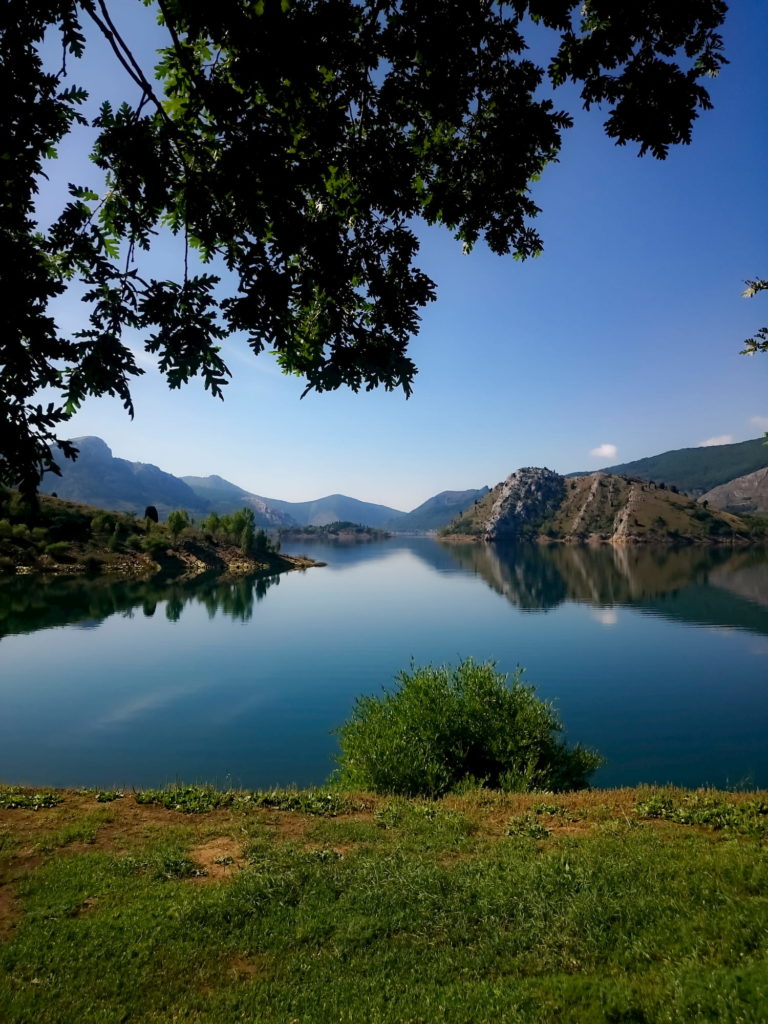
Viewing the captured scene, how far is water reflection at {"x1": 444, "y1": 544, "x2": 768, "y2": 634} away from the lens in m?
89.1

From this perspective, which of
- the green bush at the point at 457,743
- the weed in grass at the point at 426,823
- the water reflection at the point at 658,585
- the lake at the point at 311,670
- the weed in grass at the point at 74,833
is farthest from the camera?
the water reflection at the point at 658,585

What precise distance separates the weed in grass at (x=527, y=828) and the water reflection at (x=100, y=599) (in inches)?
2926

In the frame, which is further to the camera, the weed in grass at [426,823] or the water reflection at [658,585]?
the water reflection at [658,585]

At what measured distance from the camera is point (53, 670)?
171 ft

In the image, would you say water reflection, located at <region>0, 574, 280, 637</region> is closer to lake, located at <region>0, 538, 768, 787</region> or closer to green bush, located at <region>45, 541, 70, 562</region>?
lake, located at <region>0, 538, 768, 787</region>

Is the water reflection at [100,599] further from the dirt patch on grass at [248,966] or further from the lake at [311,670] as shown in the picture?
the dirt patch on grass at [248,966]

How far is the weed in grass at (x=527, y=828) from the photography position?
13.3m

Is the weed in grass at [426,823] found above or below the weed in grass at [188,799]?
above

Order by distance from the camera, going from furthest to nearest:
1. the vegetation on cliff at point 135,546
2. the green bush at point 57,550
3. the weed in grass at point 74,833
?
the green bush at point 57,550
the vegetation on cliff at point 135,546
the weed in grass at point 74,833

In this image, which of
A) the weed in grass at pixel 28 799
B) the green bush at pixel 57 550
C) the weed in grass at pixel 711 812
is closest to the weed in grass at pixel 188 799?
the weed in grass at pixel 28 799

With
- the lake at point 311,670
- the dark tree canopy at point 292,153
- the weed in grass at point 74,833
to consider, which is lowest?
the lake at point 311,670

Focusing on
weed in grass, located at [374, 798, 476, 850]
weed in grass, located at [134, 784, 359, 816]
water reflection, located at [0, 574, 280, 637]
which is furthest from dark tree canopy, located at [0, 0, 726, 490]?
water reflection, located at [0, 574, 280, 637]

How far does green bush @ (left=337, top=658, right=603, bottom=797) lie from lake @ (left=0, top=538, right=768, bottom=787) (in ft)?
25.0

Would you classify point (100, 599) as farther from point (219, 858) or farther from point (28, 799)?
point (219, 858)
